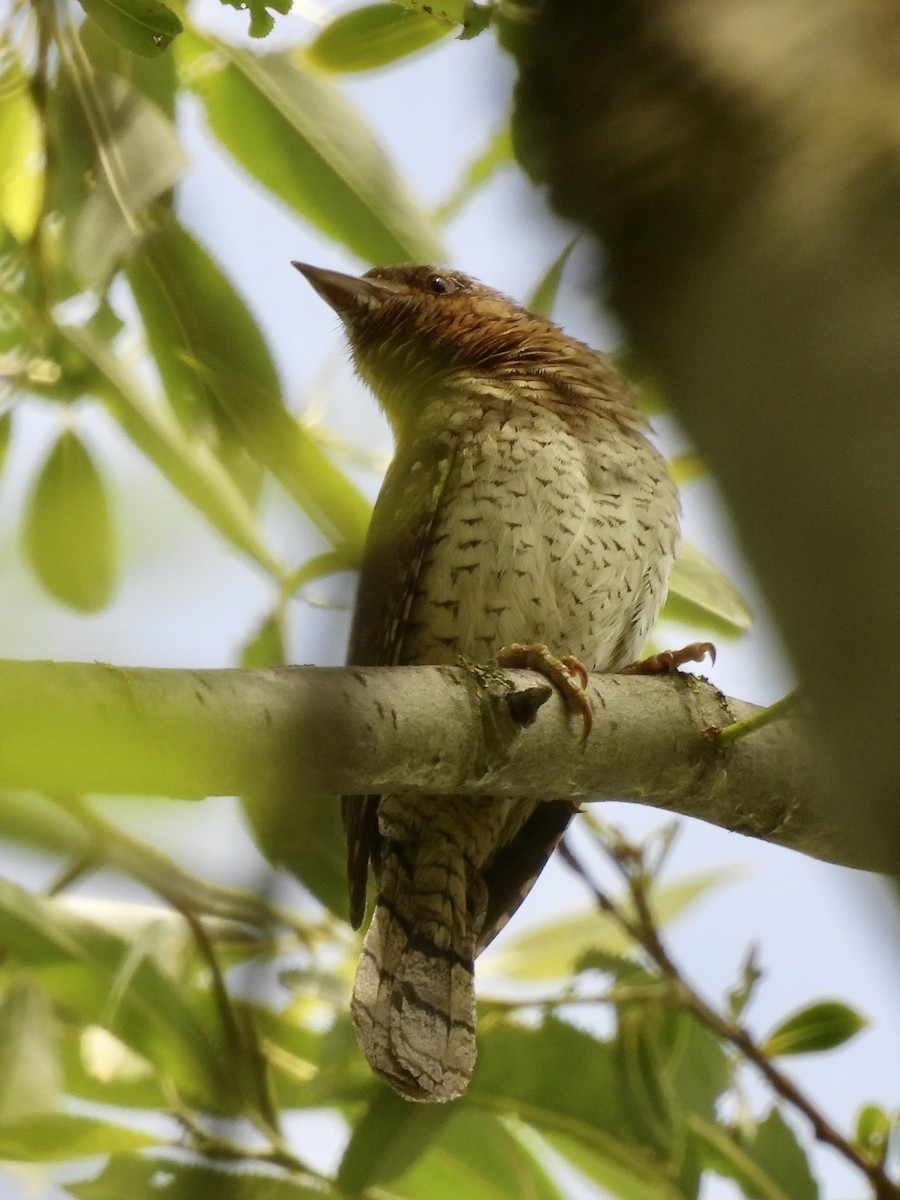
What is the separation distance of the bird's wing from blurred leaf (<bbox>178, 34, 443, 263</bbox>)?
46 centimetres

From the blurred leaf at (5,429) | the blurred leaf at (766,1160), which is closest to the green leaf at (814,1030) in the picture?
the blurred leaf at (766,1160)

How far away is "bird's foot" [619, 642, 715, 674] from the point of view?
232cm

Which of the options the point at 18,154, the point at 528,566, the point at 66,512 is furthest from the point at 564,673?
the point at 18,154

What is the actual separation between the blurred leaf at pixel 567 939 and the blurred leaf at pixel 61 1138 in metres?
1.32

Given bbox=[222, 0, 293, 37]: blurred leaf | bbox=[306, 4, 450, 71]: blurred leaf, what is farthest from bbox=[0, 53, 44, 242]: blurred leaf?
bbox=[222, 0, 293, 37]: blurred leaf

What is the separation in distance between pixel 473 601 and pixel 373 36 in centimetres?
100

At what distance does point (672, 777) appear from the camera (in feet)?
6.24

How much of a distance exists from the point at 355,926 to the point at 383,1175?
43 cm

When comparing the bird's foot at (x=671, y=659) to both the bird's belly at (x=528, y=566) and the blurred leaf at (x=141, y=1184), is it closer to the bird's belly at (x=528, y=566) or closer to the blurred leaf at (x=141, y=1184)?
the bird's belly at (x=528, y=566)

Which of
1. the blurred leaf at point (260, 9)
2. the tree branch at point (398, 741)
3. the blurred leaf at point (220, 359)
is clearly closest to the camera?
the tree branch at point (398, 741)

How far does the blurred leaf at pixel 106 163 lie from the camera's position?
2041 millimetres

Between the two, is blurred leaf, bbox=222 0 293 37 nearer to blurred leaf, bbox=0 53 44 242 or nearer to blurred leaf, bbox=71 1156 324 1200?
blurred leaf, bbox=0 53 44 242

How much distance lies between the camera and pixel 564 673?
73.4 inches

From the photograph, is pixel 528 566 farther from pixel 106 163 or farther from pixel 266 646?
pixel 106 163
